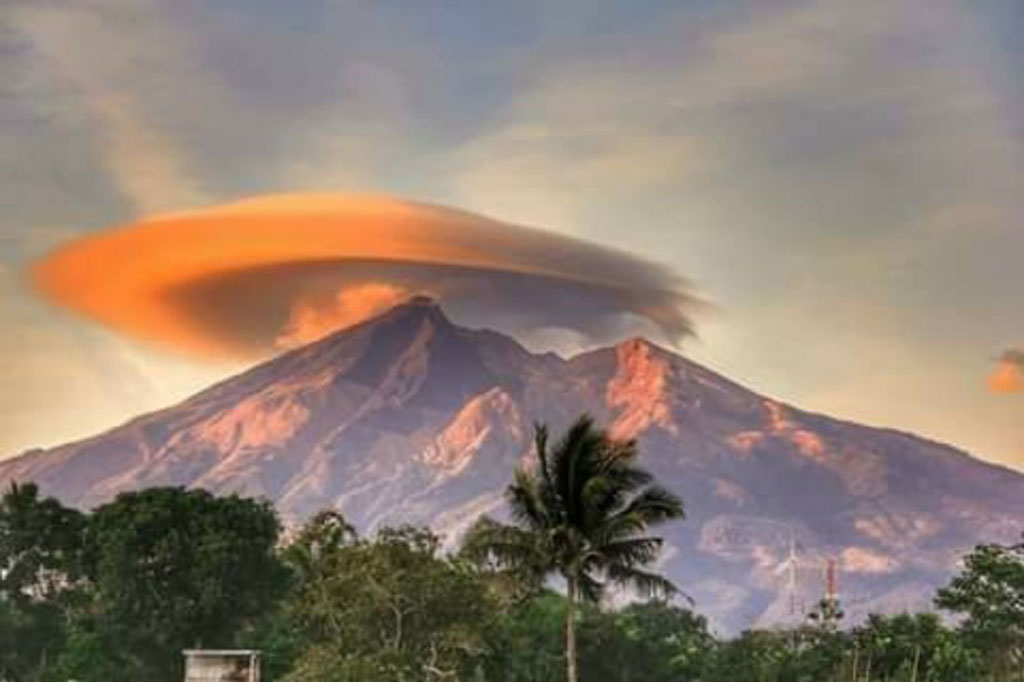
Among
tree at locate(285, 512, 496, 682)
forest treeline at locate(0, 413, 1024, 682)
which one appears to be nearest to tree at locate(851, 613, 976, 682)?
forest treeline at locate(0, 413, 1024, 682)

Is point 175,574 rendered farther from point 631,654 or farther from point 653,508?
point 653,508

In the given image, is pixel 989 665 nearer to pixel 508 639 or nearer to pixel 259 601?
pixel 508 639

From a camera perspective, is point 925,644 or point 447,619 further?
point 925,644

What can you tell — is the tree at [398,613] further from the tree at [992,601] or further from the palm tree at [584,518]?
the tree at [992,601]

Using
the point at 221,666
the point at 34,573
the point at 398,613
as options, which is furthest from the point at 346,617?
the point at 34,573

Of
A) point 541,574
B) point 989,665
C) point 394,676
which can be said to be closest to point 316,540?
point 394,676

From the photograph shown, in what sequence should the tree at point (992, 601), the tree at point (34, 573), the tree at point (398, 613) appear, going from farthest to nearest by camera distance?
the tree at point (34, 573) → the tree at point (992, 601) → the tree at point (398, 613)

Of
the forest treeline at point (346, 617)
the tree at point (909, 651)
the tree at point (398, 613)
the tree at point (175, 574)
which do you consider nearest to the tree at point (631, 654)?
the forest treeline at point (346, 617)
